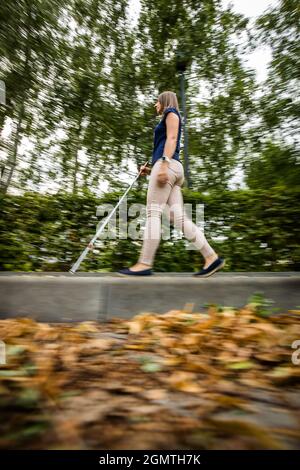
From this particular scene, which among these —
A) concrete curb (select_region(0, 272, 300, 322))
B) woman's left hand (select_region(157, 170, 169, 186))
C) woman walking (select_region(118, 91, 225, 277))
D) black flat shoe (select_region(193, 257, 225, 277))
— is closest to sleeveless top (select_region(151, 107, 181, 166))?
woman walking (select_region(118, 91, 225, 277))

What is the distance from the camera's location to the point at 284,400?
1.33 meters

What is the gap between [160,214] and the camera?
322 cm

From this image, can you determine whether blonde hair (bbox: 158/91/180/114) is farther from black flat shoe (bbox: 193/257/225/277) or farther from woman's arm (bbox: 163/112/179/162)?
black flat shoe (bbox: 193/257/225/277)

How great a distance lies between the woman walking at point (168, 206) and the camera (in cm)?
317

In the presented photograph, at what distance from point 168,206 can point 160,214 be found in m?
0.16

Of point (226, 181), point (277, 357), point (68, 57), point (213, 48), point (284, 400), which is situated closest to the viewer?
point (284, 400)

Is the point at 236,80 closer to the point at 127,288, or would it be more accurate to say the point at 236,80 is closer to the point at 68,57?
the point at 68,57

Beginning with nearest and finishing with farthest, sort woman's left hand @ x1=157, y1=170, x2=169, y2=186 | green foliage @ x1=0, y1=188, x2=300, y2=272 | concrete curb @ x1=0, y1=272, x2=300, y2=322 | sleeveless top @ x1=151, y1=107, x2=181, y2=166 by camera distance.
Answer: concrete curb @ x1=0, y1=272, x2=300, y2=322, woman's left hand @ x1=157, y1=170, x2=169, y2=186, sleeveless top @ x1=151, y1=107, x2=181, y2=166, green foliage @ x1=0, y1=188, x2=300, y2=272

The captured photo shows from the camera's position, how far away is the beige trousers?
3.18 meters

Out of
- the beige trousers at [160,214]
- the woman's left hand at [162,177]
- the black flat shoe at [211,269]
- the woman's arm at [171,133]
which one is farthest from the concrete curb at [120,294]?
the woman's arm at [171,133]

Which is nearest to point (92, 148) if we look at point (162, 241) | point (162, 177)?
point (162, 241)

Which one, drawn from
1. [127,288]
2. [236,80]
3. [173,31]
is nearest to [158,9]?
[173,31]

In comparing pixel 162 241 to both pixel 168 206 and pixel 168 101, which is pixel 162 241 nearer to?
pixel 168 206
